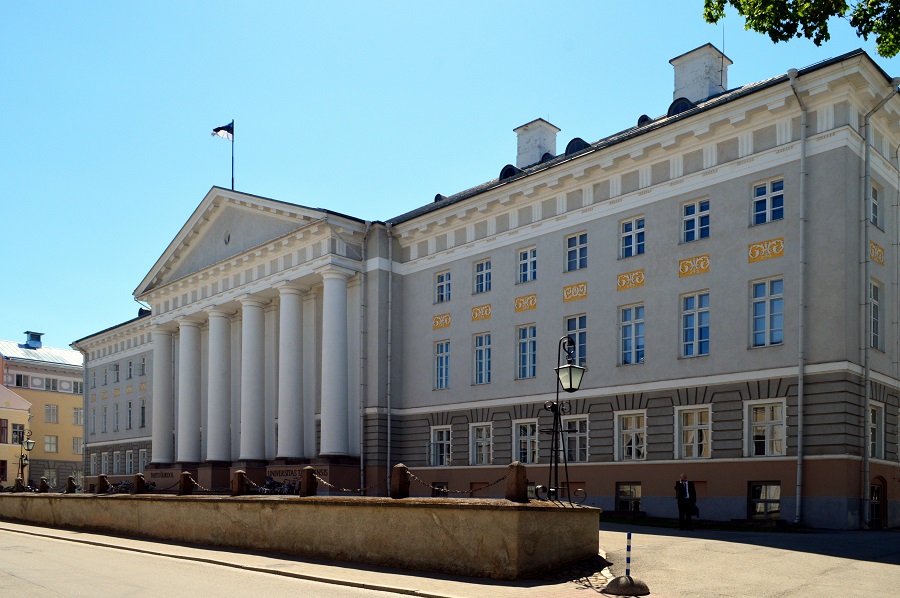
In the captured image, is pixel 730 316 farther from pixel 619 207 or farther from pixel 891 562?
pixel 891 562

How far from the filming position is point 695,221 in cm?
3111

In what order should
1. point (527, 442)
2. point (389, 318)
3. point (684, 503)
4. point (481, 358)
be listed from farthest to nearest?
1. point (389, 318)
2. point (481, 358)
3. point (527, 442)
4. point (684, 503)

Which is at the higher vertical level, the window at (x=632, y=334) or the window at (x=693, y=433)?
the window at (x=632, y=334)

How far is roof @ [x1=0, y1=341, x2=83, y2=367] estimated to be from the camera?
93.4 meters

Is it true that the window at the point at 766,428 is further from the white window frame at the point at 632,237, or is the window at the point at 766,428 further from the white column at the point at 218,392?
the white column at the point at 218,392

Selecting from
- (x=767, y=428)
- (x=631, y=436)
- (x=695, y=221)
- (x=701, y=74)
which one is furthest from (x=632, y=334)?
(x=701, y=74)

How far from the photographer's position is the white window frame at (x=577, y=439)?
33719mm

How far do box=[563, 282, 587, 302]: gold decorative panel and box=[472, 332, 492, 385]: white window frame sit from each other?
15.0ft

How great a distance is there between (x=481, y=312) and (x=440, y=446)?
19.9 feet

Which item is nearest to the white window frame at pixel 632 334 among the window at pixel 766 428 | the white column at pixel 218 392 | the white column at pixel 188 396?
the window at pixel 766 428

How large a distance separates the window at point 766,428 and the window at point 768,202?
564 centimetres

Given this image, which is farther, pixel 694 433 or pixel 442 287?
pixel 442 287

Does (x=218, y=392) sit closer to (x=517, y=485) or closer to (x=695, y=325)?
(x=695, y=325)

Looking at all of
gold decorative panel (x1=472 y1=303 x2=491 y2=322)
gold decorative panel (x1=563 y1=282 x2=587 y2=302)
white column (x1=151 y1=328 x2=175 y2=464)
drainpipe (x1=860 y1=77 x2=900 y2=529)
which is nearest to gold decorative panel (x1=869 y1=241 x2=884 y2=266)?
drainpipe (x1=860 y1=77 x2=900 y2=529)
